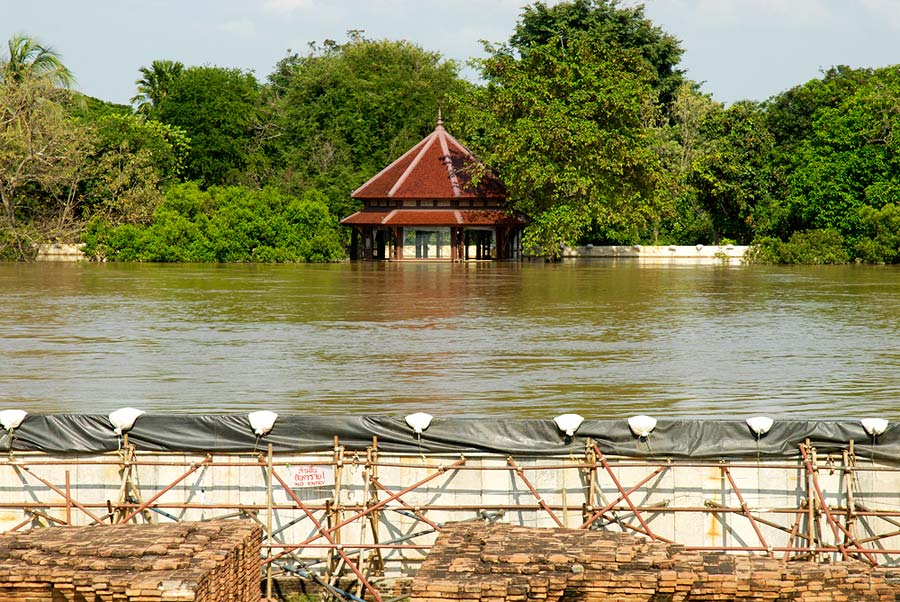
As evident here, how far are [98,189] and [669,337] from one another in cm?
4268

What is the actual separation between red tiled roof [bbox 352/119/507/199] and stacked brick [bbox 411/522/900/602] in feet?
152

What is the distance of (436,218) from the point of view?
55.2 m

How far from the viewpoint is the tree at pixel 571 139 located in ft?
169

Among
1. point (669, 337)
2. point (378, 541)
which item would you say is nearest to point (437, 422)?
point (378, 541)

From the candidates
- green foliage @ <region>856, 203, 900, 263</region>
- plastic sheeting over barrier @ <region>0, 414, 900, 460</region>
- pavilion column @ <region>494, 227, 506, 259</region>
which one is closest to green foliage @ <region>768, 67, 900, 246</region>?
green foliage @ <region>856, 203, 900, 263</region>

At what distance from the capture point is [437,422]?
34.8 ft

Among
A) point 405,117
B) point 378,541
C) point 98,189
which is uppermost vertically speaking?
point 405,117

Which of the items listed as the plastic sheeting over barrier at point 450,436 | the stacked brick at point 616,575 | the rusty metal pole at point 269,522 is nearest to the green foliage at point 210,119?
the plastic sheeting over barrier at point 450,436

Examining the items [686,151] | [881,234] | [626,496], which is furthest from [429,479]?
[686,151]

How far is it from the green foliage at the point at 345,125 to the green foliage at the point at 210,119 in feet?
11.8

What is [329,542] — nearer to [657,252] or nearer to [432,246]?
[432,246]

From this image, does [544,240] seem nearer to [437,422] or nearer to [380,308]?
[380,308]

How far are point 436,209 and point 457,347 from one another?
33.8 metres

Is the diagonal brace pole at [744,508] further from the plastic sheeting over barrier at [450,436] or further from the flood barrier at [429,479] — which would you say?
the plastic sheeting over barrier at [450,436]
